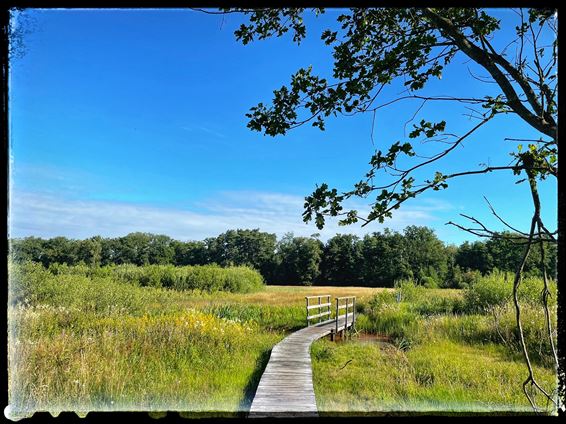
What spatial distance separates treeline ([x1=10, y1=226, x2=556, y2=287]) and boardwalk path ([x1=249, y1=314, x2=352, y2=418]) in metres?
0.86

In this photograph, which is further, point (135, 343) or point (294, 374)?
point (135, 343)

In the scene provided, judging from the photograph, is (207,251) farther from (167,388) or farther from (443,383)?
(443,383)

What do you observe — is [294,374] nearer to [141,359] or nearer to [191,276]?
[191,276]

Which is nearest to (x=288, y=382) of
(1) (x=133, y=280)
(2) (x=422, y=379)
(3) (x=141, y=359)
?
(2) (x=422, y=379)

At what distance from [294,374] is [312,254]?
1.25 m

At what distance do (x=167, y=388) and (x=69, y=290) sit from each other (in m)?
1.38

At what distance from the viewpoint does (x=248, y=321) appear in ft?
15.1

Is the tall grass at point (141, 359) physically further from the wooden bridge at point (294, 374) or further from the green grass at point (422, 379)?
the green grass at point (422, 379)

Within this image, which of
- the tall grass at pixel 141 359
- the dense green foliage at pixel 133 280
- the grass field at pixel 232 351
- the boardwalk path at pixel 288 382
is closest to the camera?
the boardwalk path at pixel 288 382

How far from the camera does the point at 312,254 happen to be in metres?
3.29

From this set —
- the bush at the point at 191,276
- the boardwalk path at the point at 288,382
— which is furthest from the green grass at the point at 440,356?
the bush at the point at 191,276

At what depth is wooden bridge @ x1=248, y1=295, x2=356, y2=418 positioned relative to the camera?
2.55 metres

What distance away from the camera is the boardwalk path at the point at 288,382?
252cm
